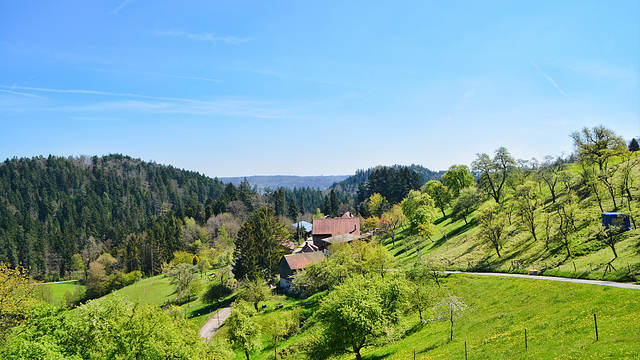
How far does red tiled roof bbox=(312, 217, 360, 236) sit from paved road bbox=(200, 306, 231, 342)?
3306cm

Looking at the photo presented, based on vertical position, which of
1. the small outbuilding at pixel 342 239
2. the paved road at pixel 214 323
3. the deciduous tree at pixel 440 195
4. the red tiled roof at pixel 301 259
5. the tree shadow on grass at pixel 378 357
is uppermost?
the deciduous tree at pixel 440 195

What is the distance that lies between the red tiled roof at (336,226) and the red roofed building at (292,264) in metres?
20.5

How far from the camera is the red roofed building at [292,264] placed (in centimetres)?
5993

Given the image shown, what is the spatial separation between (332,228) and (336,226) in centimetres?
121

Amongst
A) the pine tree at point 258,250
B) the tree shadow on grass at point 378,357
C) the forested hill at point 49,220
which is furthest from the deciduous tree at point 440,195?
the forested hill at point 49,220

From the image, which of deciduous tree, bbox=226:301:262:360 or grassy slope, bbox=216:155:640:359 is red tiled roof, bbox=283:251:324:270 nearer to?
grassy slope, bbox=216:155:640:359

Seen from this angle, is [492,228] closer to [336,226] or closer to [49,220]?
[336,226]

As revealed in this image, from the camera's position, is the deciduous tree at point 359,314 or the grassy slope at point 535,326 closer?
the grassy slope at point 535,326

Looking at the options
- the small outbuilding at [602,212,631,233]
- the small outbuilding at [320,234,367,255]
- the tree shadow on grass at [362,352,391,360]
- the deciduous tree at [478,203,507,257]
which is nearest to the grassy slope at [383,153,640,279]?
the small outbuilding at [602,212,631,233]

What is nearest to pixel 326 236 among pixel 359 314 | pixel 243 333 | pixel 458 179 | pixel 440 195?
pixel 440 195

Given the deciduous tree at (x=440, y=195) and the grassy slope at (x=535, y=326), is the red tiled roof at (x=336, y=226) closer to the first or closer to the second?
the deciduous tree at (x=440, y=195)

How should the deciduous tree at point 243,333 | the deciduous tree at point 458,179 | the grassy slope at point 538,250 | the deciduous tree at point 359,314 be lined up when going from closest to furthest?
the deciduous tree at point 359,314 < the grassy slope at point 538,250 < the deciduous tree at point 243,333 < the deciduous tree at point 458,179

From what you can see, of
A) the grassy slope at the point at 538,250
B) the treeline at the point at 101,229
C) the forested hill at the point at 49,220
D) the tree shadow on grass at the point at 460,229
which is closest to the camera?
the grassy slope at the point at 538,250

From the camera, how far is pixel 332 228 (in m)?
83.6
